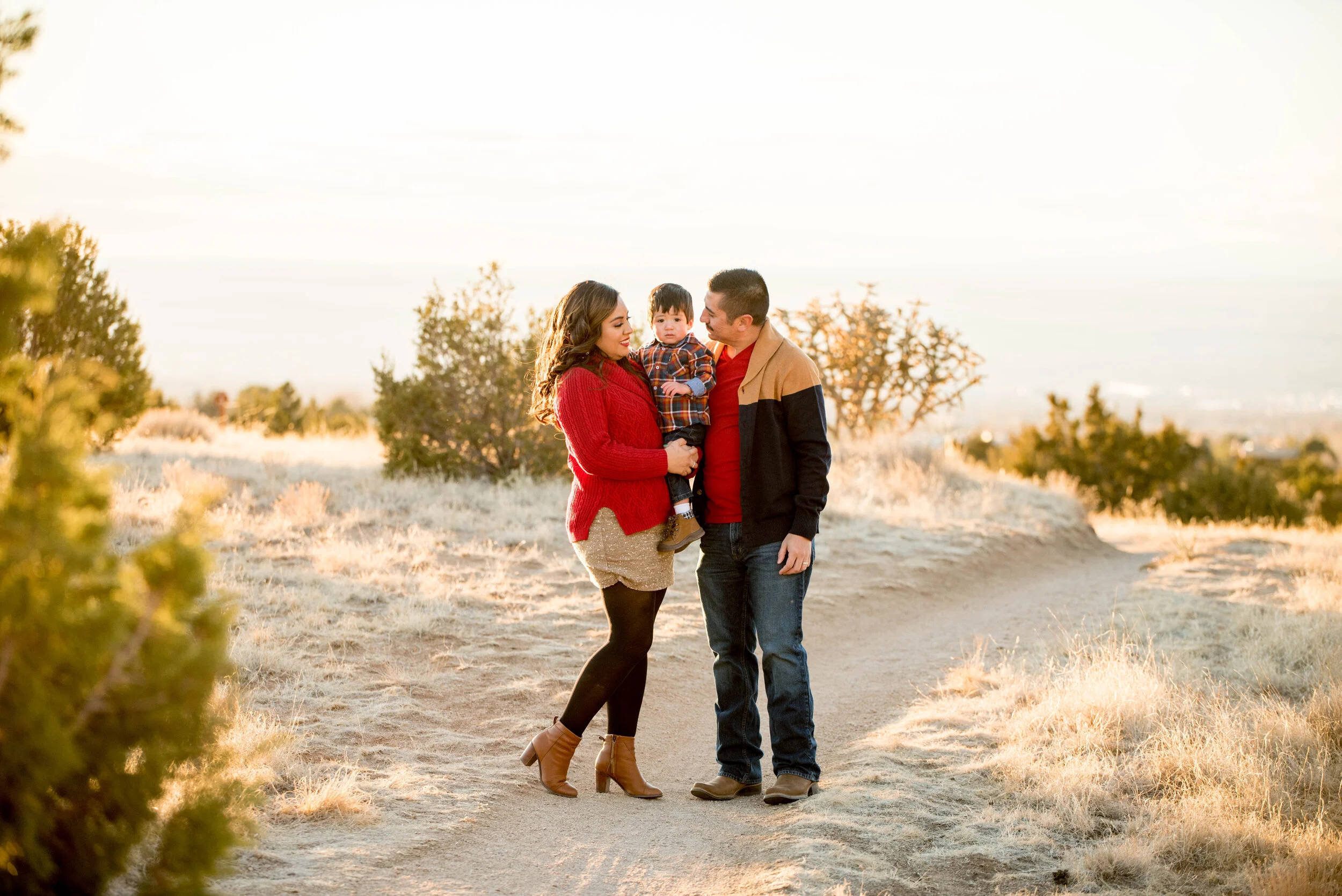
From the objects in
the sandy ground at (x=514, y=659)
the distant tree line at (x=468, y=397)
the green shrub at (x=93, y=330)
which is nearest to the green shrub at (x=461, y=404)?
the distant tree line at (x=468, y=397)

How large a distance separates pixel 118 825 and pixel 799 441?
123 inches

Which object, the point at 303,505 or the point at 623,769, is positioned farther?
the point at 303,505

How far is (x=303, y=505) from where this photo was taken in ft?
33.9

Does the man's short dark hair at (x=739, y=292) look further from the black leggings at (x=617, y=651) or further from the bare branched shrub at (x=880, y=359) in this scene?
the bare branched shrub at (x=880, y=359)

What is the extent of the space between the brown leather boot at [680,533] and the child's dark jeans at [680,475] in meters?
0.09

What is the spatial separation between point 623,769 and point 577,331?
7.07ft

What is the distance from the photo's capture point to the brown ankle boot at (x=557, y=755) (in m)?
5.03

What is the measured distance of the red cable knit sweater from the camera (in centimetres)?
459

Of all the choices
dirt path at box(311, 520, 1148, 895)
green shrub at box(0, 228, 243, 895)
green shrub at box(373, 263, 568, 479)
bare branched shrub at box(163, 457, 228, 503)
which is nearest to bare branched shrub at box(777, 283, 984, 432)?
dirt path at box(311, 520, 1148, 895)

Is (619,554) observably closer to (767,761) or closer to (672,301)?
(672,301)

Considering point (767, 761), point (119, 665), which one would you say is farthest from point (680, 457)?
point (119, 665)

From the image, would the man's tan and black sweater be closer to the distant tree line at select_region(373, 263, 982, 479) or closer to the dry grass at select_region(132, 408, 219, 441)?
the distant tree line at select_region(373, 263, 982, 479)

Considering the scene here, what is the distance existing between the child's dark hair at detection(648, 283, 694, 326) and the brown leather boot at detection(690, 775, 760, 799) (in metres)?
2.26

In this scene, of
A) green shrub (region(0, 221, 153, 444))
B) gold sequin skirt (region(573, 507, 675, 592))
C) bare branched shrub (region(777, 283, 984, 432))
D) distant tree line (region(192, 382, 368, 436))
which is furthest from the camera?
distant tree line (region(192, 382, 368, 436))
